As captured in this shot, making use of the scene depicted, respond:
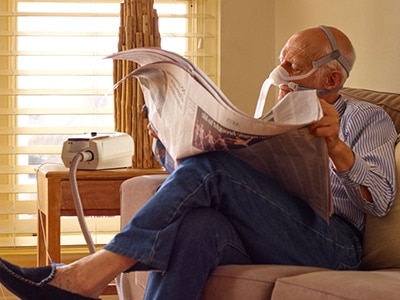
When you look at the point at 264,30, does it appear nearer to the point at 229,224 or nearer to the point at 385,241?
the point at 385,241

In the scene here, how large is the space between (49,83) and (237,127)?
1.79m

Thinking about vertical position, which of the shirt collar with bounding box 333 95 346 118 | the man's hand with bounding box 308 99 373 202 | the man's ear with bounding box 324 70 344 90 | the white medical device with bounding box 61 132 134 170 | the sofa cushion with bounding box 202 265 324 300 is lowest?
the sofa cushion with bounding box 202 265 324 300

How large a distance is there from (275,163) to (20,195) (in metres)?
→ 1.73

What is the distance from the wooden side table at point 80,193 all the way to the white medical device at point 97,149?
24 mm

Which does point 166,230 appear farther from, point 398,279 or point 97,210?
point 97,210

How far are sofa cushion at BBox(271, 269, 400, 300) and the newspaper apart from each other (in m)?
0.26

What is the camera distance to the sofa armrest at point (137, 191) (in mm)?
2211

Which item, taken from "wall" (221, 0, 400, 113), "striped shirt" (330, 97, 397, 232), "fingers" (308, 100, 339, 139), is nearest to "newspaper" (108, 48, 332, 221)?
"fingers" (308, 100, 339, 139)

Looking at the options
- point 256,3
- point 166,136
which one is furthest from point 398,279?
point 256,3

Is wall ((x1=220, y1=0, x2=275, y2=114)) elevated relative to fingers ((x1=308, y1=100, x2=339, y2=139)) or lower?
elevated

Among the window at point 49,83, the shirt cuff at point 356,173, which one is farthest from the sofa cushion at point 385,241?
the window at point 49,83

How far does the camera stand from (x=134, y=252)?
1.69m

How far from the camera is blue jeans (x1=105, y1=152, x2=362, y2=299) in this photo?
5.61 ft

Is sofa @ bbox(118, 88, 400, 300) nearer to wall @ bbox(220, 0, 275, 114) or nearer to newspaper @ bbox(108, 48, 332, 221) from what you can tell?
newspaper @ bbox(108, 48, 332, 221)
